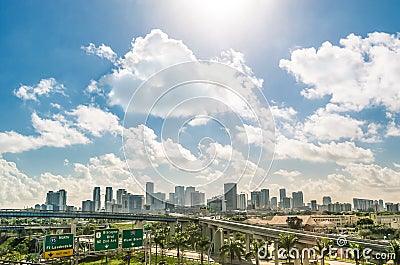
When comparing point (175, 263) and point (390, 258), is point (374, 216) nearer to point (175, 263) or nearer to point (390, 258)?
point (175, 263)

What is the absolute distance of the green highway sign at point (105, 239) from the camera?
32.2 m

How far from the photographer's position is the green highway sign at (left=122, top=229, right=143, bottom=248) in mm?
34656

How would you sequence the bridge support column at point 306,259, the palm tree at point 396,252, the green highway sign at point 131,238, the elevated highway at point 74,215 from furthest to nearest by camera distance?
the elevated highway at point 74,215 → the bridge support column at point 306,259 → the green highway sign at point 131,238 → the palm tree at point 396,252

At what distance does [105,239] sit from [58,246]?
163 inches

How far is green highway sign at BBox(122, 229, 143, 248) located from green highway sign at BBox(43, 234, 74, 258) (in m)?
5.24

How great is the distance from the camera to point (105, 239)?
32.6 meters

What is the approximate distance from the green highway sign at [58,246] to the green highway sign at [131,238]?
5245 mm

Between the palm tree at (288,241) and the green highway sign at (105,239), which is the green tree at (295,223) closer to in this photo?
the palm tree at (288,241)

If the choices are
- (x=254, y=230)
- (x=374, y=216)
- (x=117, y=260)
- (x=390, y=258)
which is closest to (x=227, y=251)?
(x=254, y=230)
